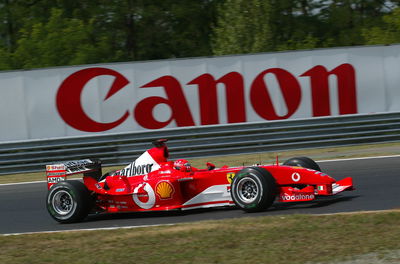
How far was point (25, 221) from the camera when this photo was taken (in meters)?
10.2

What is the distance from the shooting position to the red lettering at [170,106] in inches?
640

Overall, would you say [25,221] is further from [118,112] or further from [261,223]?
[118,112]

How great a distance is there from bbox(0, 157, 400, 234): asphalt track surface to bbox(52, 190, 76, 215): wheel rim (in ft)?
0.74

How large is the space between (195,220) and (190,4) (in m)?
22.6

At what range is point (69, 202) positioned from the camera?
10000 millimetres

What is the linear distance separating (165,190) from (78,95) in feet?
24.3

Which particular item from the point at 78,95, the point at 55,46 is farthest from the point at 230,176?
the point at 55,46

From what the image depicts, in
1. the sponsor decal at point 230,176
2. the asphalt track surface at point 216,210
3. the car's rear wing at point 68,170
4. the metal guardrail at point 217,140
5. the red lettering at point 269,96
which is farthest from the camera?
the red lettering at point 269,96

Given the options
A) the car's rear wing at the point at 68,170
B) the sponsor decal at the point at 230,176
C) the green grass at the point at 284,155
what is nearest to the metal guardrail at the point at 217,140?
the green grass at the point at 284,155

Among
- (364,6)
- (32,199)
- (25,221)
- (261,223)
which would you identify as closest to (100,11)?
(364,6)

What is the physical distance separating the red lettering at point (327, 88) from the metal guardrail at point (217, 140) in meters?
0.40

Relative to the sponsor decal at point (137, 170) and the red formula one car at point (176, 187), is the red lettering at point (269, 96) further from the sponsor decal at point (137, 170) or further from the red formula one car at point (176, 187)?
the sponsor decal at point (137, 170)

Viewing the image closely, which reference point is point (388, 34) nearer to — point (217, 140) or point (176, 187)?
point (217, 140)

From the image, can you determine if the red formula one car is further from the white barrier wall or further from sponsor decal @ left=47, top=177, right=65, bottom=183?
the white barrier wall
